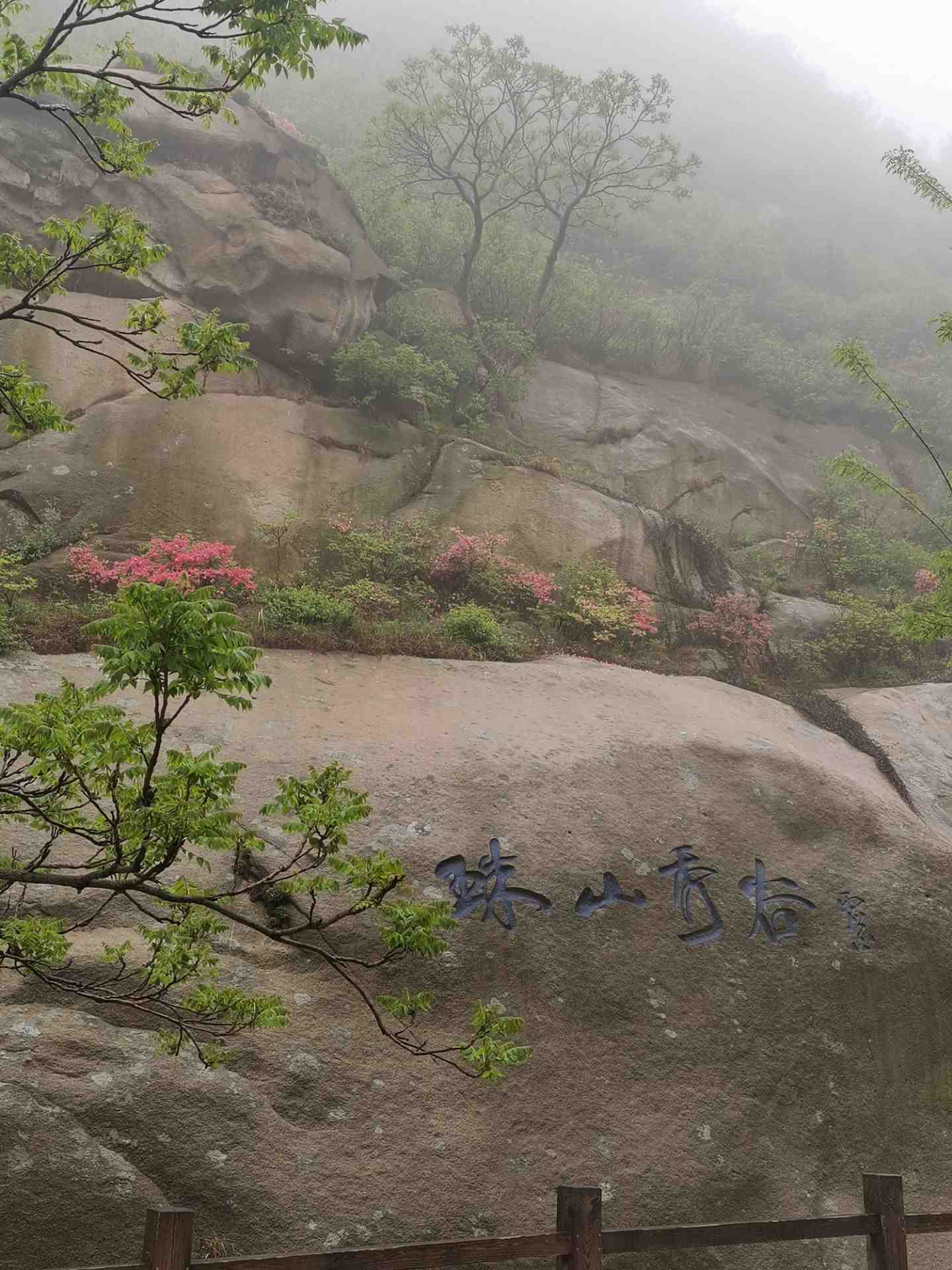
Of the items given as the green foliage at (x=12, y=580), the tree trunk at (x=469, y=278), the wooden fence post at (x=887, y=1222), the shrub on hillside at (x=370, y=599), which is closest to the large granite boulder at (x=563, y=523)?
the shrub on hillside at (x=370, y=599)

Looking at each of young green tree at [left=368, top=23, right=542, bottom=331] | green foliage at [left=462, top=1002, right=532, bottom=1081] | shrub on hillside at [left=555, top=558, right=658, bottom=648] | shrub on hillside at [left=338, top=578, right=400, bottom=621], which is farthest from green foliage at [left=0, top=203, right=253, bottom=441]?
young green tree at [left=368, top=23, right=542, bottom=331]

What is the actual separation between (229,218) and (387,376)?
393 centimetres

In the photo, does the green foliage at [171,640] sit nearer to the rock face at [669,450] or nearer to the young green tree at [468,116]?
the rock face at [669,450]

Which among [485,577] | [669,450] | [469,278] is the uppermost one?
[469,278]

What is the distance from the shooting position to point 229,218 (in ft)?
49.1

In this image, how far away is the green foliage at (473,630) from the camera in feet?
34.9

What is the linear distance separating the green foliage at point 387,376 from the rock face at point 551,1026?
20.3 feet

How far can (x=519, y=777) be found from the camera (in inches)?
311

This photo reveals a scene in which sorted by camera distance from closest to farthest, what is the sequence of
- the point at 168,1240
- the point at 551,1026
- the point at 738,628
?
the point at 168,1240
the point at 551,1026
the point at 738,628

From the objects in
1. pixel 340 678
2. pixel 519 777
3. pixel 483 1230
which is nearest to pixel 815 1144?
pixel 483 1230

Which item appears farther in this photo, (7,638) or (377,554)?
(377,554)

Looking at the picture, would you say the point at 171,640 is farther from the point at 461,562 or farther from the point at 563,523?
the point at 563,523

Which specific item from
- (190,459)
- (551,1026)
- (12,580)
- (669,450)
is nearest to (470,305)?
(669,450)

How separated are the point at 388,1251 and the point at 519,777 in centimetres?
451
